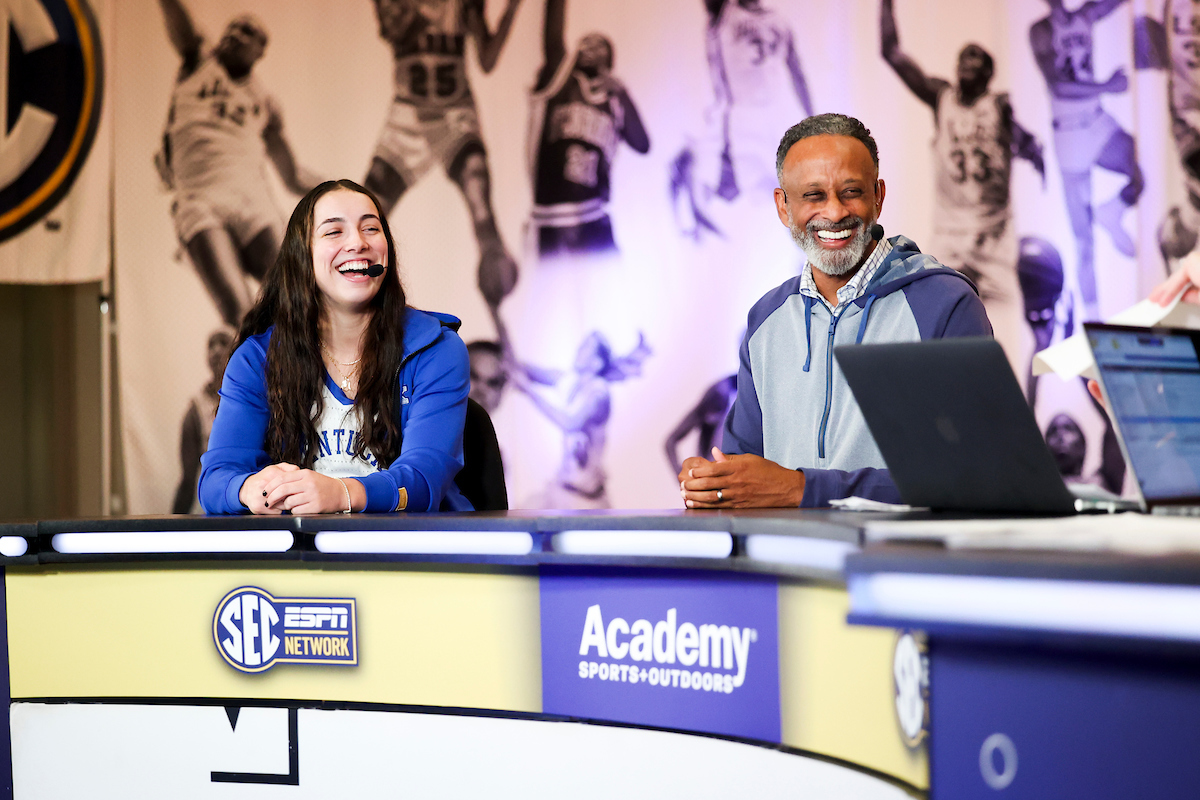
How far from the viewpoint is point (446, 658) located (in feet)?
5.33

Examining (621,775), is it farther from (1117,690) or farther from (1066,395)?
(1066,395)

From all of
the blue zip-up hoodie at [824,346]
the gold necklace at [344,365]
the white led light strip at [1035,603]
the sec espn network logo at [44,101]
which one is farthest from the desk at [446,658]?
the sec espn network logo at [44,101]

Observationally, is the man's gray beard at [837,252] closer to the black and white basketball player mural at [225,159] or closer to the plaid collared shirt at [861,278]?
the plaid collared shirt at [861,278]

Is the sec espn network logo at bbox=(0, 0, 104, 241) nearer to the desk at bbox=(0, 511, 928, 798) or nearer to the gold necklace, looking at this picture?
the gold necklace

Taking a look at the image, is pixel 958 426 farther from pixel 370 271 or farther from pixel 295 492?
pixel 370 271

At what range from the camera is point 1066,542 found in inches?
36.6

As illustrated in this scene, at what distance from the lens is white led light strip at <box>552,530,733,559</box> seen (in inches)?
53.6

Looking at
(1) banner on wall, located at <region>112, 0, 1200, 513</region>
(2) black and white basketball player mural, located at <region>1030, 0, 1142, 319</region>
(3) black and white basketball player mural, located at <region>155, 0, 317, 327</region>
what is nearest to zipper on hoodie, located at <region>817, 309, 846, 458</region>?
(1) banner on wall, located at <region>112, 0, 1200, 513</region>

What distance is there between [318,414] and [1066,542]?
1572 millimetres

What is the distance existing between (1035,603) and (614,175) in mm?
3112

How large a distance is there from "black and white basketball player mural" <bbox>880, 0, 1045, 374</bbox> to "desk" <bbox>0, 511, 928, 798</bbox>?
2375mm

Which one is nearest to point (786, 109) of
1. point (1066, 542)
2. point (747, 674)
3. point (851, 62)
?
point (851, 62)

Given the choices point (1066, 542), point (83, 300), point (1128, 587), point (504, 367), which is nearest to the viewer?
point (1128, 587)

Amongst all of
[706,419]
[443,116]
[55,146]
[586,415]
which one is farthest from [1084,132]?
[55,146]
